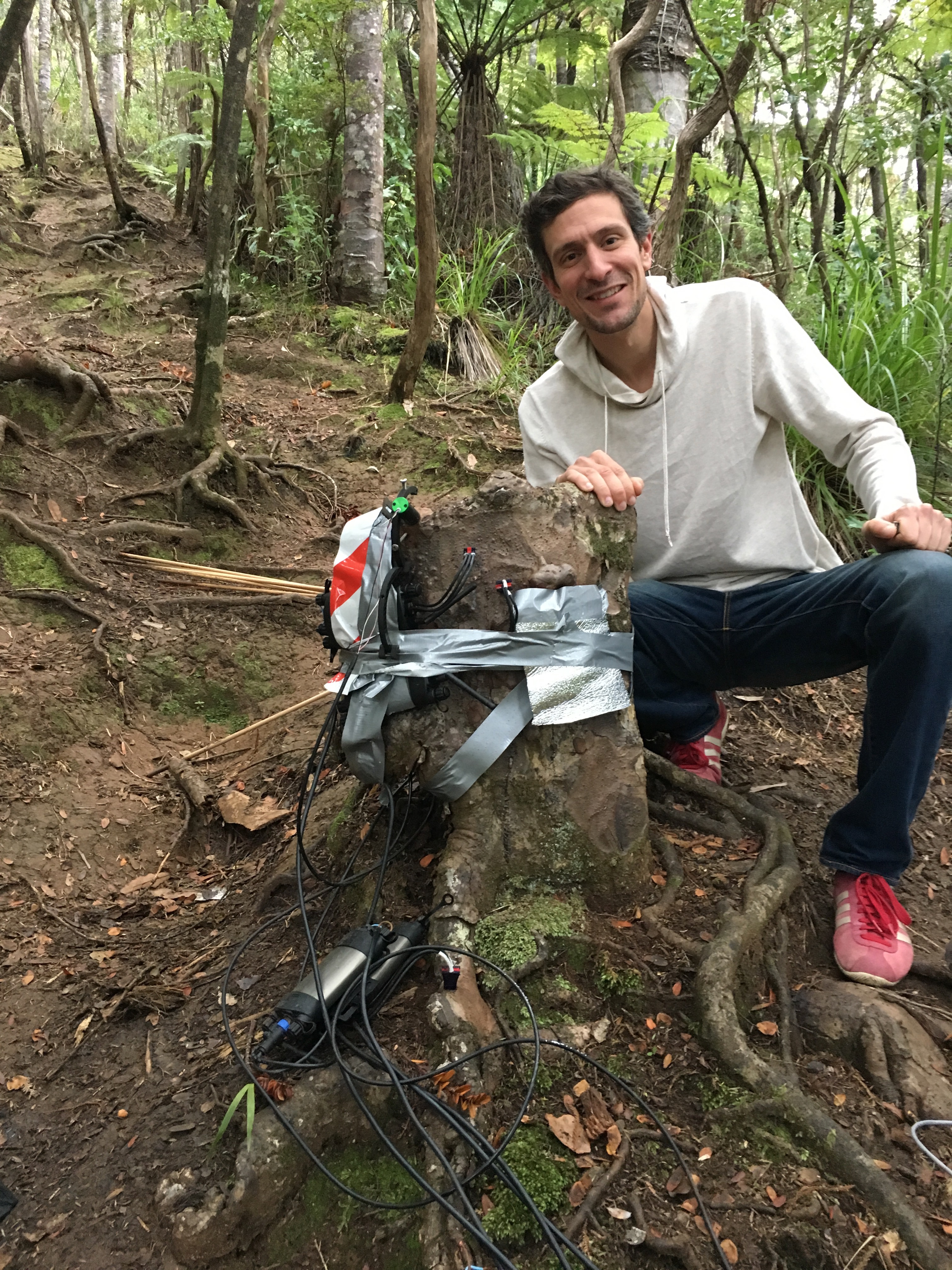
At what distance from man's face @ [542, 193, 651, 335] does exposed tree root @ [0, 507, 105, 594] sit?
9.84 feet

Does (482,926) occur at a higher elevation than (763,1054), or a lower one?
higher

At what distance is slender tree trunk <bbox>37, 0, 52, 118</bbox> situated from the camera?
15508mm

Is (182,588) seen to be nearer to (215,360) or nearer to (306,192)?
(215,360)

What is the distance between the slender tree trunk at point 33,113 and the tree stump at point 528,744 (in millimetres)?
13443

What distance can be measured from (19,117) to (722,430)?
1681cm

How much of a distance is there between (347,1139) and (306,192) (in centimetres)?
897

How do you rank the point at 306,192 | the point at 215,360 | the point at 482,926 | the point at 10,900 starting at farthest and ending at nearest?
the point at 306,192 → the point at 215,360 → the point at 10,900 → the point at 482,926

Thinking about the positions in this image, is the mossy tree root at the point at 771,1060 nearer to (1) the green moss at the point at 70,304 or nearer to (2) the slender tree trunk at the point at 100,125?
(1) the green moss at the point at 70,304

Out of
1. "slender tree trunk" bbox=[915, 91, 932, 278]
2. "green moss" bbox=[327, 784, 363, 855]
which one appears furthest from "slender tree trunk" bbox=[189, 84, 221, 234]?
"green moss" bbox=[327, 784, 363, 855]

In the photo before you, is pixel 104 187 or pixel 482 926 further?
pixel 104 187

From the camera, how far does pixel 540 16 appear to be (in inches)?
303

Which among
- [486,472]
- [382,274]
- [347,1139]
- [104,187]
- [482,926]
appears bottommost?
[347,1139]

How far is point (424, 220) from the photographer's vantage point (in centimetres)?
543

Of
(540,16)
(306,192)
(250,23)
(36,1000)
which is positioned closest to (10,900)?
(36,1000)
